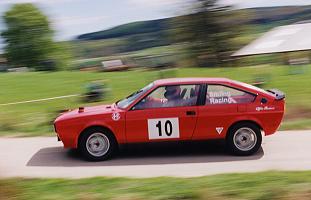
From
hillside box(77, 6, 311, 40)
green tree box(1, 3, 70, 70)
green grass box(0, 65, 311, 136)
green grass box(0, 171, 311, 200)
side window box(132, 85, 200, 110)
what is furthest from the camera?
hillside box(77, 6, 311, 40)

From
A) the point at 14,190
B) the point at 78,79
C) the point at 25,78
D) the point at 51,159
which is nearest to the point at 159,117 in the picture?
the point at 51,159

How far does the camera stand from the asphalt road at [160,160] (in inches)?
361

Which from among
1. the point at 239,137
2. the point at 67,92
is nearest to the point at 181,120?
the point at 239,137

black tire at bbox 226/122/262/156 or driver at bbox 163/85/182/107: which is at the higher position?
driver at bbox 163/85/182/107

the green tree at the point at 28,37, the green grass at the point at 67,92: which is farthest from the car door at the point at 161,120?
the green tree at the point at 28,37

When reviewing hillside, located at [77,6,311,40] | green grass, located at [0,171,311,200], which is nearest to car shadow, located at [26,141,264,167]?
green grass, located at [0,171,311,200]

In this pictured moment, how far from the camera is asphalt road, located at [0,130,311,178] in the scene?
916 centimetres

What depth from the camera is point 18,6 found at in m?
88.2

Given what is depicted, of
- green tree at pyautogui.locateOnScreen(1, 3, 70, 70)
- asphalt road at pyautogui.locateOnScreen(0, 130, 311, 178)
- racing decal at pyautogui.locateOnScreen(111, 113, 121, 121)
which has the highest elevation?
green tree at pyautogui.locateOnScreen(1, 3, 70, 70)

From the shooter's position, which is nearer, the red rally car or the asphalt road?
the asphalt road

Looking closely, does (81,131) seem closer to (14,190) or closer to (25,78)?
(14,190)

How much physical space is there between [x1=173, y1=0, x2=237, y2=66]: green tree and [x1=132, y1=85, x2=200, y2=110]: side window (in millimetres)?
34735

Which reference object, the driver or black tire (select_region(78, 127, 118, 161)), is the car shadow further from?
the driver

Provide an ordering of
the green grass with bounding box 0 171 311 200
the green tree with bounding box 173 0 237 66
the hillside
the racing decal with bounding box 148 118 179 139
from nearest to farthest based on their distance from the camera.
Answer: the green grass with bounding box 0 171 311 200 → the racing decal with bounding box 148 118 179 139 → the green tree with bounding box 173 0 237 66 → the hillside
